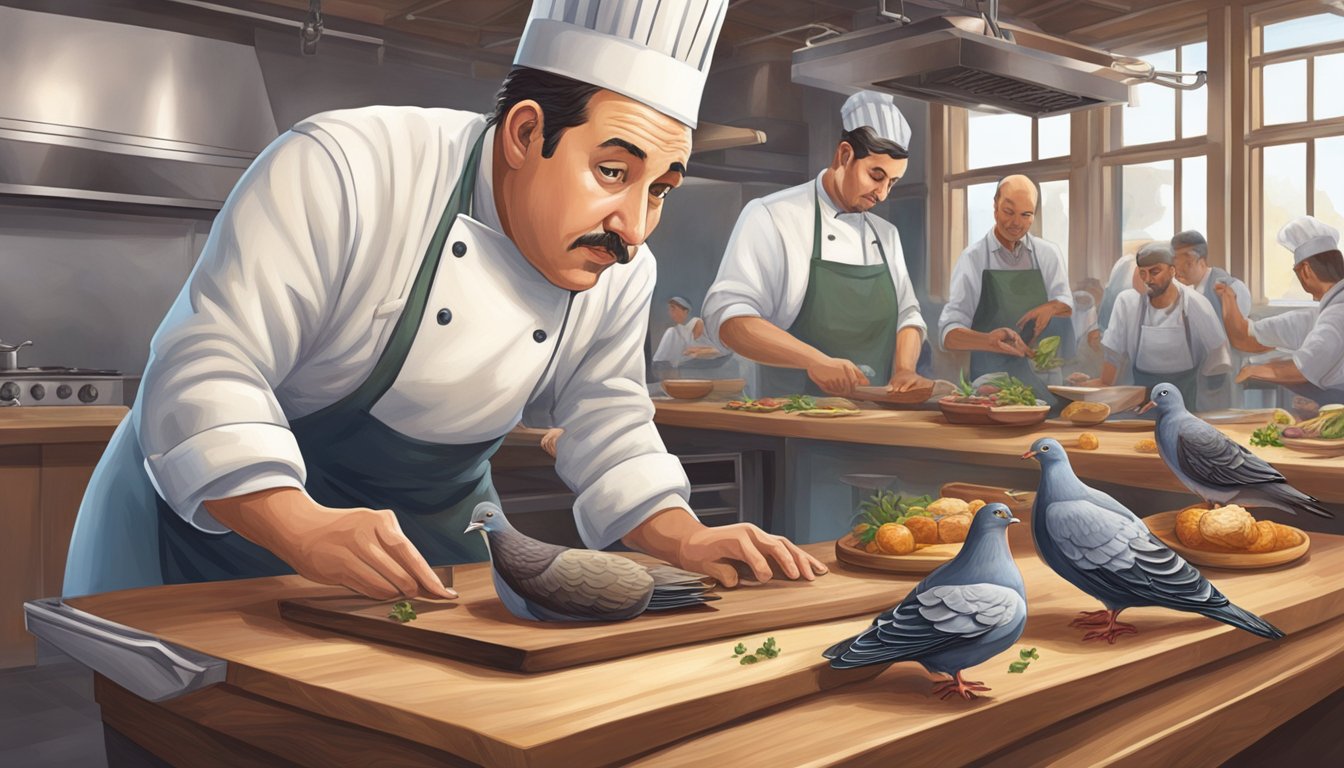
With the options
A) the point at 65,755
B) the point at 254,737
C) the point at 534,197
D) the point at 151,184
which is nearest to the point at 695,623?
the point at 254,737

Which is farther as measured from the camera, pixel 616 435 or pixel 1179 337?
pixel 1179 337

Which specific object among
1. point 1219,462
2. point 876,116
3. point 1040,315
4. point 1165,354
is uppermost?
point 876,116

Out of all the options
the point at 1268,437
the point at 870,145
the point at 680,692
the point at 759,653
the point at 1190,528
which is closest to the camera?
the point at 680,692

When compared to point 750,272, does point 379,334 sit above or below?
below

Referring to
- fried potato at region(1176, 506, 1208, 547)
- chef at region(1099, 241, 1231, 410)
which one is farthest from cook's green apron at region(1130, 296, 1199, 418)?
fried potato at region(1176, 506, 1208, 547)

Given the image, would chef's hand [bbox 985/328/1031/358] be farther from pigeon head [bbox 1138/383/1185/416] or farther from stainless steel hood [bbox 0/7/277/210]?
stainless steel hood [bbox 0/7/277/210]

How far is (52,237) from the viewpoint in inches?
184

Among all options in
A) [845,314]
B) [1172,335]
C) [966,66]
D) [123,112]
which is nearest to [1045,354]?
[845,314]

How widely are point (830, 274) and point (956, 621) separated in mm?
3035

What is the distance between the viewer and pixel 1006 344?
407 cm

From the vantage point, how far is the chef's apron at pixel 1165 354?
173 inches

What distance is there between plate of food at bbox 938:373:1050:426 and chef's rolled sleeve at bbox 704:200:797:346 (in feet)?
3.29

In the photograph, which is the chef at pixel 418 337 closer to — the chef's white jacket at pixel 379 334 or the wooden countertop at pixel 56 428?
→ the chef's white jacket at pixel 379 334

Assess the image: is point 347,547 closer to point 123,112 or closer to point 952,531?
point 952,531
